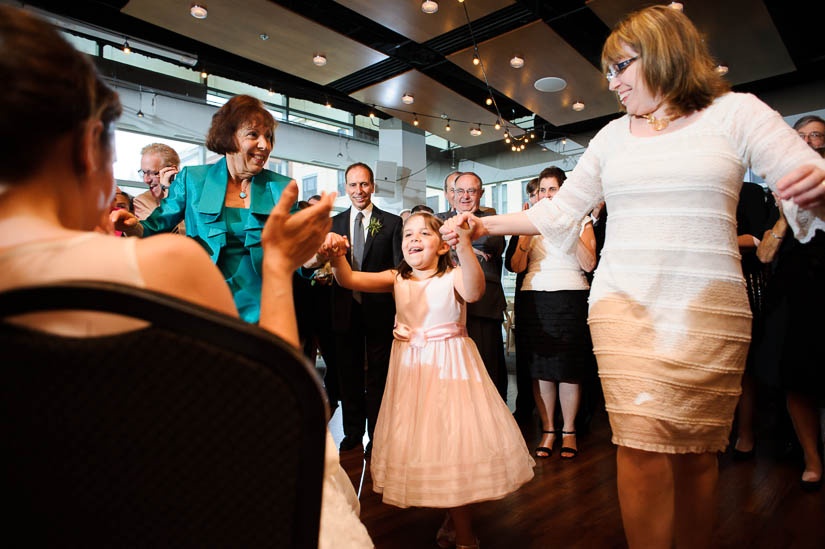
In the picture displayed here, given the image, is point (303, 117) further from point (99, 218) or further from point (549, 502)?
point (99, 218)

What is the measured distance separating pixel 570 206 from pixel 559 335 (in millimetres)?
1789

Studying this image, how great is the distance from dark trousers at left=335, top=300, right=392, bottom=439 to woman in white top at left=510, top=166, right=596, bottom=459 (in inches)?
36.6

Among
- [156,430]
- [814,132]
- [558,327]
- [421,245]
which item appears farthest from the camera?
[558,327]

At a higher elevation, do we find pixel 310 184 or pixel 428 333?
pixel 310 184

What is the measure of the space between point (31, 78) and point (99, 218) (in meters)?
0.18

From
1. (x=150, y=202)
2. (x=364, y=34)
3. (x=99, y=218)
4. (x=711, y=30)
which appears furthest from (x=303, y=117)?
(x=99, y=218)

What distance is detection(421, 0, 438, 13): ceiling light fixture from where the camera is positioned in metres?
5.07

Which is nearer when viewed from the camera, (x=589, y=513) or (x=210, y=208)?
(x=210, y=208)

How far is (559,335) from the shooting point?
3.18 metres

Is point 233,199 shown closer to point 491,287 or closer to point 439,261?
point 439,261

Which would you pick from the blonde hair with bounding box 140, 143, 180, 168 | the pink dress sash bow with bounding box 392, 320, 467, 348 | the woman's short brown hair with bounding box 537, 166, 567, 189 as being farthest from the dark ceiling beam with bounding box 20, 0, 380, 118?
the pink dress sash bow with bounding box 392, 320, 467, 348

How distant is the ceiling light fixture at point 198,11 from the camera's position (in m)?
5.11

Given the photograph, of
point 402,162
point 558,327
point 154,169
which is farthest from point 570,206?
point 402,162

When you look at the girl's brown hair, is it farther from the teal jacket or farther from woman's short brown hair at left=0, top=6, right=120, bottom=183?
woman's short brown hair at left=0, top=6, right=120, bottom=183
